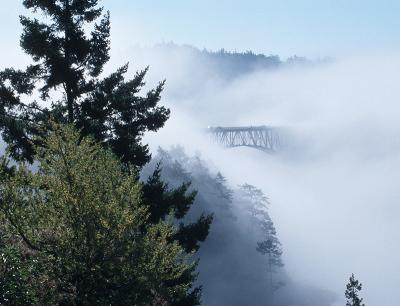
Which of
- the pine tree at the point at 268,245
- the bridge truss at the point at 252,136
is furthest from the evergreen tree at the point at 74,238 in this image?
the bridge truss at the point at 252,136

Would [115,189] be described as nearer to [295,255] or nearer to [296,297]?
[296,297]

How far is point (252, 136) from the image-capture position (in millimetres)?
133000

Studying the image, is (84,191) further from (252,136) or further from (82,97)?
(252,136)

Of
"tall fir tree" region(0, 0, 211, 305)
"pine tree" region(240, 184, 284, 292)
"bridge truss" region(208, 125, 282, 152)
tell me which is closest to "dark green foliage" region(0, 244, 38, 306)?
"tall fir tree" region(0, 0, 211, 305)

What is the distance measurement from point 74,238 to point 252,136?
12380 centimetres

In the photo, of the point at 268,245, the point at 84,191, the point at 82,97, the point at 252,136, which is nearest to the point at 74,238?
the point at 84,191

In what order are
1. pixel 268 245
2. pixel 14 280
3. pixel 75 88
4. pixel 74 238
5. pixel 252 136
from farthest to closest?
1. pixel 252 136
2. pixel 268 245
3. pixel 75 88
4. pixel 74 238
5. pixel 14 280

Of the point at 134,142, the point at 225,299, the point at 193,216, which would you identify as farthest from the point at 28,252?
the point at 193,216

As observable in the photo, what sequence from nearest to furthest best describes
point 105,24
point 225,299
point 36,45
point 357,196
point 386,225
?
point 36,45, point 105,24, point 225,299, point 386,225, point 357,196

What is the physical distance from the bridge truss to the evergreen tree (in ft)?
391

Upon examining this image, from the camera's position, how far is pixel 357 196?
189875mm

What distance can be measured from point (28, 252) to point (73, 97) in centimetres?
841

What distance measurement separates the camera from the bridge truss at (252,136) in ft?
432

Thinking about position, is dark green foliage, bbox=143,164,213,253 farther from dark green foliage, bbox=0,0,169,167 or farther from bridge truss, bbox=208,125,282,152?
bridge truss, bbox=208,125,282,152
